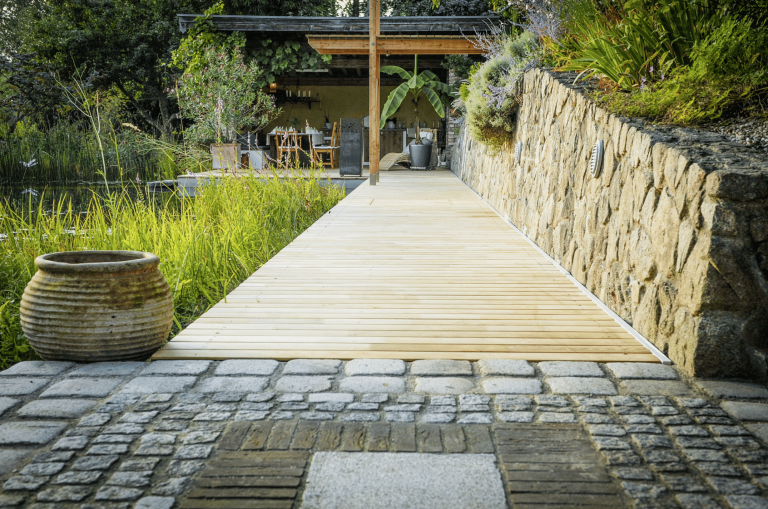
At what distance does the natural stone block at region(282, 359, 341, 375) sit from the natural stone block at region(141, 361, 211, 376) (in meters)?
0.31

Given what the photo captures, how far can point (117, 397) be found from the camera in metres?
1.96

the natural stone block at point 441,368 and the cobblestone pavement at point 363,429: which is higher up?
the natural stone block at point 441,368

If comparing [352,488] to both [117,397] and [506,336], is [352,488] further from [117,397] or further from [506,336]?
[506,336]

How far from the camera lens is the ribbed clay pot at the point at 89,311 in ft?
7.27

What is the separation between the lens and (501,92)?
579 centimetres

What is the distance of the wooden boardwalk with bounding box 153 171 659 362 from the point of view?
2400 mm

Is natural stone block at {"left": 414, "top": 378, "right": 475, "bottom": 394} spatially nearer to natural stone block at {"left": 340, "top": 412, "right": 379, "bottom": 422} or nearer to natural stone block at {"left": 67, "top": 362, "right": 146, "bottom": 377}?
natural stone block at {"left": 340, "top": 412, "right": 379, "bottom": 422}

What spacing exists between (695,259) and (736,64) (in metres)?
1.16

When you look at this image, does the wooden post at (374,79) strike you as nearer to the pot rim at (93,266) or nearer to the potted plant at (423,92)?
the potted plant at (423,92)

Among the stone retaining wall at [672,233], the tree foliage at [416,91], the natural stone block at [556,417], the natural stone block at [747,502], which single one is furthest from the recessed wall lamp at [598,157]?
the tree foliage at [416,91]

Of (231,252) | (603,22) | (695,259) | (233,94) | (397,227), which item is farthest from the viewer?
(233,94)

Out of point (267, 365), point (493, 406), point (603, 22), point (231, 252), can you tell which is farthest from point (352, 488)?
point (603, 22)

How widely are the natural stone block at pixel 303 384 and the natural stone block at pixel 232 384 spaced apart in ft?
0.19

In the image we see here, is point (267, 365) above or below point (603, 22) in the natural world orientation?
below
